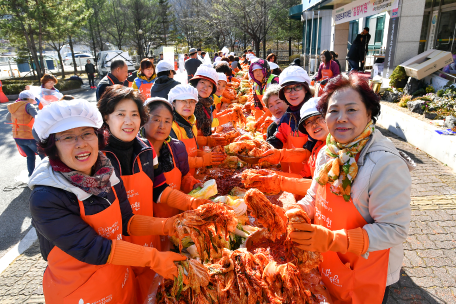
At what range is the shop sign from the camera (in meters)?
10.6

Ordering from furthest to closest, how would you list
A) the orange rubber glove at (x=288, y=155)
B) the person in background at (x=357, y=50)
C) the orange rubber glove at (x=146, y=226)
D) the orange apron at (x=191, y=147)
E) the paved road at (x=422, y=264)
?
the person in background at (x=357, y=50) < the orange apron at (x=191, y=147) < the orange rubber glove at (x=288, y=155) < the paved road at (x=422, y=264) < the orange rubber glove at (x=146, y=226)

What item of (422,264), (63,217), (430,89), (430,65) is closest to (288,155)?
(422,264)

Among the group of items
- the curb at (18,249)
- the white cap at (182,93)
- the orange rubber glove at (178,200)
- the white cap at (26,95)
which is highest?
the white cap at (182,93)

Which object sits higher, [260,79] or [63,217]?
[260,79]

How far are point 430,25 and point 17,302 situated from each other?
56.2 ft

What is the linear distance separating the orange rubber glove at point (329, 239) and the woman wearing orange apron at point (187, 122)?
199cm

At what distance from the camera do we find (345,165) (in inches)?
72.7

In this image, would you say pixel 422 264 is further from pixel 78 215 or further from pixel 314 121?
pixel 78 215

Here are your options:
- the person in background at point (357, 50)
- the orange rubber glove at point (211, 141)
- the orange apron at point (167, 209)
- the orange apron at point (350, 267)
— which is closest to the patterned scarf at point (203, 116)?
the orange rubber glove at point (211, 141)

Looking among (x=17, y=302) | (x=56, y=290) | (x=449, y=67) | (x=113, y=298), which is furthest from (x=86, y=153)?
(x=449, y=67)

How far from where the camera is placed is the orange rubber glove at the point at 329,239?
1.77 meters

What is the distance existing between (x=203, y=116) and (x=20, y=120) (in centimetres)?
421

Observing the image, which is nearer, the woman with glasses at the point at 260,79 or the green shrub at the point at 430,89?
the woman with glasses at the point at 260,79

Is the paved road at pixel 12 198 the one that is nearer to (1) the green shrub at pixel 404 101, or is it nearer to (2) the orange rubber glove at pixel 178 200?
(2) the orange rubber glove at pixel 178 200
